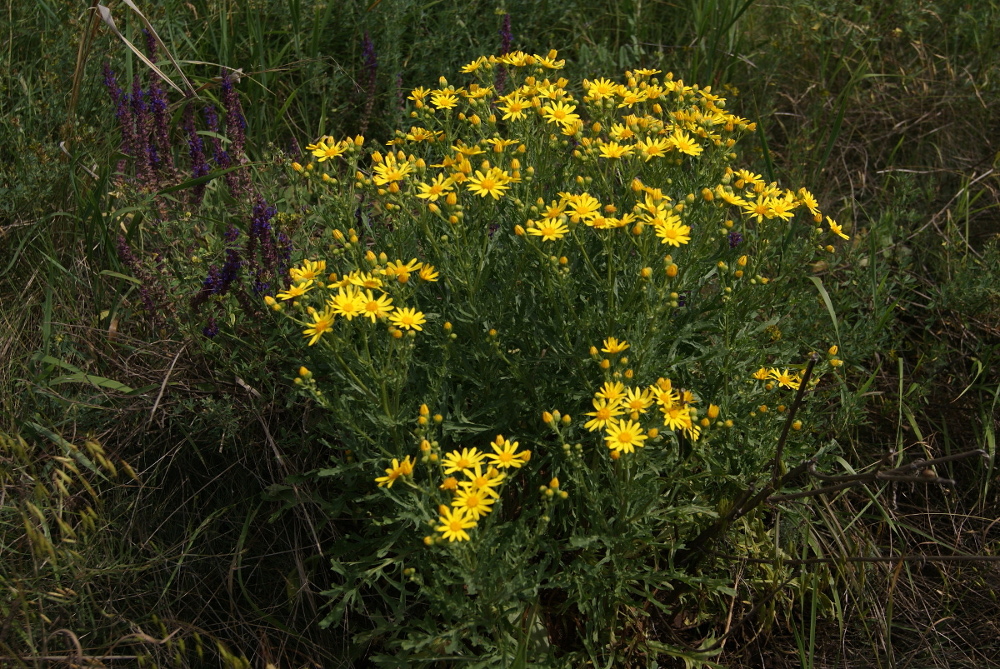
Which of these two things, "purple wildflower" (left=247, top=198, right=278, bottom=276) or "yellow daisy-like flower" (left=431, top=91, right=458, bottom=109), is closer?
"purple wildflower" (left=247, top=198, right=278, bottom=276)

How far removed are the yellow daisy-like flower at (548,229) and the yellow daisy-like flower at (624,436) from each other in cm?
63

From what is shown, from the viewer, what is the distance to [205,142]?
4930 millimetres

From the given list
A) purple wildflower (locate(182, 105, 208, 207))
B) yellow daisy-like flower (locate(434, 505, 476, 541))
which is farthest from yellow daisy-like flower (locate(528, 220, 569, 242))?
purple wildflower (locate(182, 105, 208, 207))

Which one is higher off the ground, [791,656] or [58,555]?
[58,555]

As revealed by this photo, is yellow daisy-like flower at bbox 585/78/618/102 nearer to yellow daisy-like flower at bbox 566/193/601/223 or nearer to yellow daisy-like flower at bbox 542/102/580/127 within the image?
yellow daisy-like flower at bbox 542/102/580/127

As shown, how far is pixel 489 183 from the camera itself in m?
2.94

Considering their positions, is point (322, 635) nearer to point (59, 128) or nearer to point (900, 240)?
point (59, 128)

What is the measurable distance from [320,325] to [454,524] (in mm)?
736

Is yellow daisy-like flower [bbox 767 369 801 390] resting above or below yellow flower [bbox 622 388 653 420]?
below

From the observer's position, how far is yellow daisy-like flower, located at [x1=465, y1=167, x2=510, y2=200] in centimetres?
292

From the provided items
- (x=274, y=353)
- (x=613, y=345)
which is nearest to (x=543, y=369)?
(x=613, y=345)

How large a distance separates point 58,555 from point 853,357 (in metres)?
3.24

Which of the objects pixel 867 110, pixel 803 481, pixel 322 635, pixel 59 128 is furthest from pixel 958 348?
pixel 59 128

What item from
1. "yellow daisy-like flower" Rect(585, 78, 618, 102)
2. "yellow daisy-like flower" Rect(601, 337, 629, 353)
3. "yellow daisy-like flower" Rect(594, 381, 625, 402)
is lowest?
"yellow daisy-like flower" Rect(594, 381, 625, 402)
